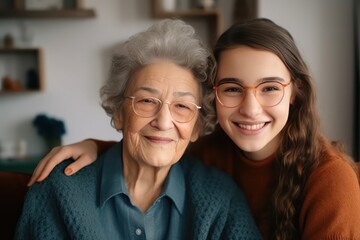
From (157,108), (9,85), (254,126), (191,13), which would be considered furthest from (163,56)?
(9,85)

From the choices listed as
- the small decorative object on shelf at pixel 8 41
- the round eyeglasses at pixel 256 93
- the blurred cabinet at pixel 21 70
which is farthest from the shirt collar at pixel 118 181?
the small decorative object on shelf at pixel 8 41

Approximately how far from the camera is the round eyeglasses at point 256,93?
123 centimetres

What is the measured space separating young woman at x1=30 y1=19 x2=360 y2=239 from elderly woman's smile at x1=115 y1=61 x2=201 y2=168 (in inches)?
5.9

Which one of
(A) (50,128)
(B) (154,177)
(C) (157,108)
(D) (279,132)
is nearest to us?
(C) (157,108)

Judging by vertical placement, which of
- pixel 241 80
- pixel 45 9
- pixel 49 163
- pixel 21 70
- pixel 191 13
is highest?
pixel 45 9

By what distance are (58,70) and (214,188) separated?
9.52ft

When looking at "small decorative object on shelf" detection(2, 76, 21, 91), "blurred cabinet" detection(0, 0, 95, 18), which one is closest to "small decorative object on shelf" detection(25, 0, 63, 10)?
"blurred cabinet" detection(0, 0, 95, 18)

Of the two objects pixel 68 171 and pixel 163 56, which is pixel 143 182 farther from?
pixel 163 56

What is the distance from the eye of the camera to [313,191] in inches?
45.9

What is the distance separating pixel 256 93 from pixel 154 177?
492 millimetres

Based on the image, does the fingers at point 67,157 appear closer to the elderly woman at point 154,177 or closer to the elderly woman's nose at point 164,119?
the elderly woman at point 154,177

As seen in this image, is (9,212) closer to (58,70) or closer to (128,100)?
(128,100)

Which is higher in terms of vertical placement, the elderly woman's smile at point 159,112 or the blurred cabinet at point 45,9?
the blurred cabinet at point 45,9

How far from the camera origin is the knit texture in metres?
1.11
